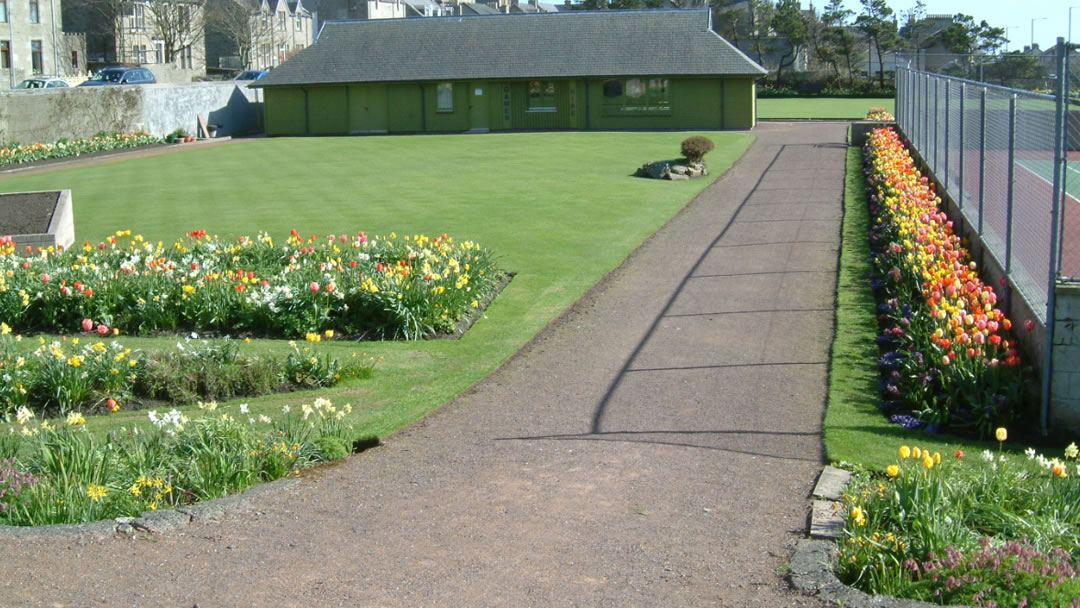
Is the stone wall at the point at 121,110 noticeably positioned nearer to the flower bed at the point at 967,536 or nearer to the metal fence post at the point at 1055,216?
the metal fence post at the point at 1055,216

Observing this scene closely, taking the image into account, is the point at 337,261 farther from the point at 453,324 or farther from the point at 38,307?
the point at 38,307

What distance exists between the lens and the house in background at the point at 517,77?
51.2m

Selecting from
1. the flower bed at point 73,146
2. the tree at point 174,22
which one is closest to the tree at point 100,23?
the tree at point 174,22

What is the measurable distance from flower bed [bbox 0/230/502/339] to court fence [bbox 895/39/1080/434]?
6.07 meters

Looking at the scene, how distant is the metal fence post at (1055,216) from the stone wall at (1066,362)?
3 cm

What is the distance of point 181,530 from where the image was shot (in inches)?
260

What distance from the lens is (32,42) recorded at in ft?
244

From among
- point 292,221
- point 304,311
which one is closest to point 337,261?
point 304,311

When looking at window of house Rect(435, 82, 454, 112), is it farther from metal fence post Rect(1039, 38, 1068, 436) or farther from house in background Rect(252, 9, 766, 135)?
metal fence post Rect(1039, 38, 1068, 436)

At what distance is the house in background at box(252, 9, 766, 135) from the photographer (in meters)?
51.2

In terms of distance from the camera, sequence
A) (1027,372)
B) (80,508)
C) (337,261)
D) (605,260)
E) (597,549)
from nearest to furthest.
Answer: (597,549), (80,508), (1027,372), (337,261), (605,260)

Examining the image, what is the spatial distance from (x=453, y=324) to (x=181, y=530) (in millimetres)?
6735

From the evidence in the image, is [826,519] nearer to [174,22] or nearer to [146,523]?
[146,523]

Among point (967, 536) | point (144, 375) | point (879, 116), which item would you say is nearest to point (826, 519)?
point (967, 536)
